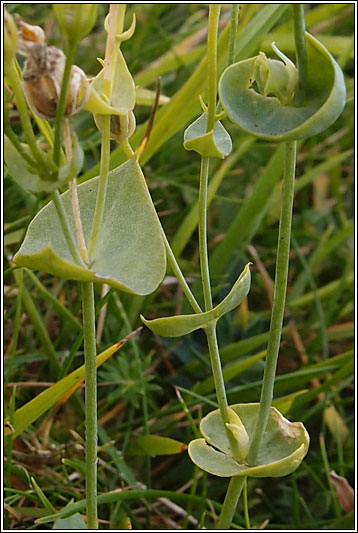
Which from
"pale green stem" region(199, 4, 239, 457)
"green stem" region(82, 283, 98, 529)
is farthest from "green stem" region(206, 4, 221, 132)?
"green stem" region(82, 283, 98, 529)

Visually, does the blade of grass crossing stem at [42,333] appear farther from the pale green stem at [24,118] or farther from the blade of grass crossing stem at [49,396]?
the pale green stem at [24,118]

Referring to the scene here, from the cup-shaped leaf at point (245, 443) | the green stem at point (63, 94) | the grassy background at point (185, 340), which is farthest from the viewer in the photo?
the grassy background at point (185, 340)

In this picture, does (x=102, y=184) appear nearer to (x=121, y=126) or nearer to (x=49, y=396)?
(x=121, y=126)

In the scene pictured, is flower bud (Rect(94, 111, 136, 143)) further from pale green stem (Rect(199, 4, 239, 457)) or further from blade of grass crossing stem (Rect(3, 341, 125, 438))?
blade of grass crossing stem (Rect(3, 341, 125, 438))

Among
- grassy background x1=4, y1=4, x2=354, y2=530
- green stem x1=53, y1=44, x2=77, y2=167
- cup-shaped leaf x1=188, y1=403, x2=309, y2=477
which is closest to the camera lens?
green stem x1=53, y1=44, x2=77, y2=167

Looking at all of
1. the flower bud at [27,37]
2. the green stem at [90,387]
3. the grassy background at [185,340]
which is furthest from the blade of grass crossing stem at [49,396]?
the flower bud at [27,37]

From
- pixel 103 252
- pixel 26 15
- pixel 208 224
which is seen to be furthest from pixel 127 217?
pixel 26 15
